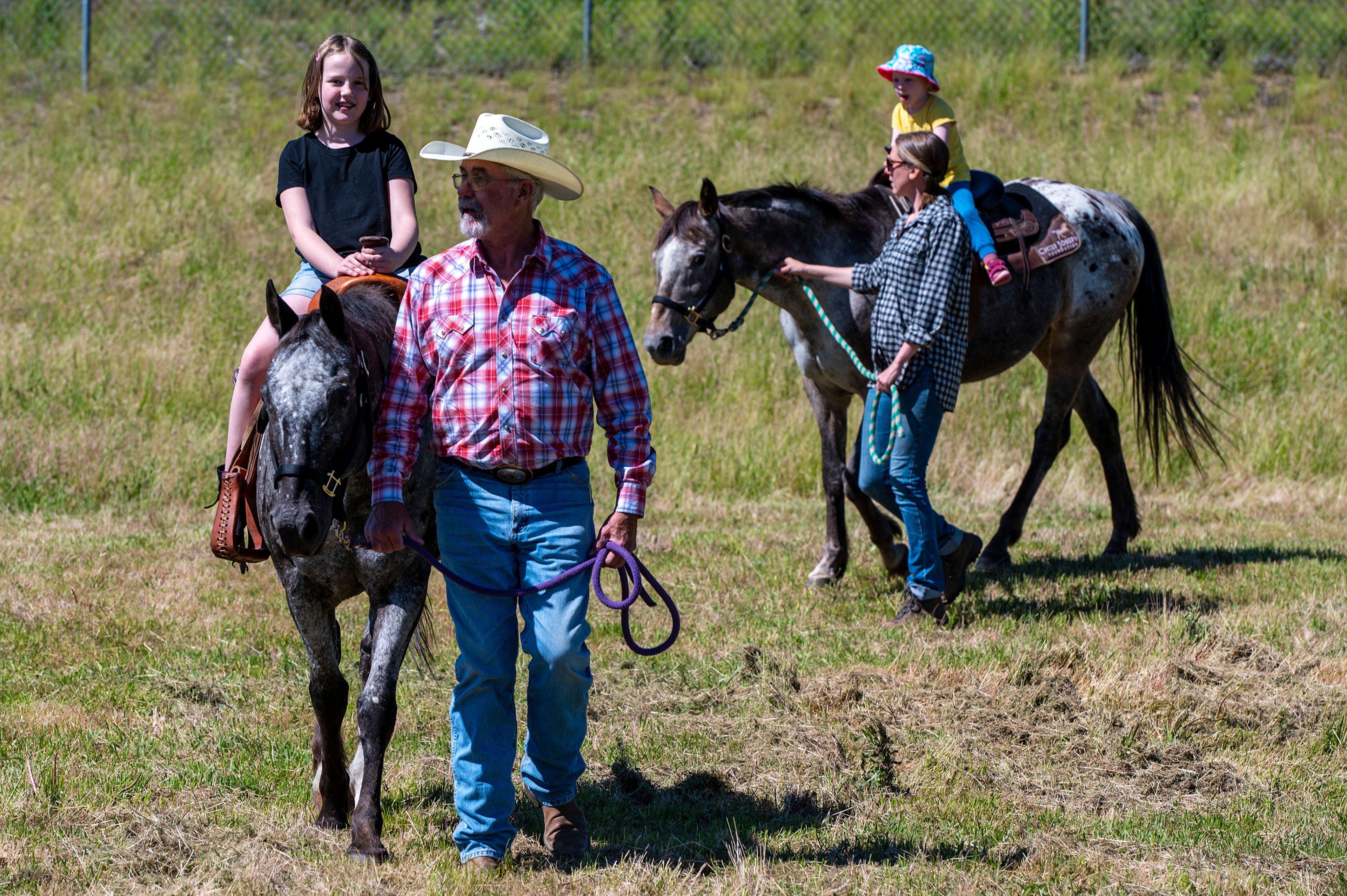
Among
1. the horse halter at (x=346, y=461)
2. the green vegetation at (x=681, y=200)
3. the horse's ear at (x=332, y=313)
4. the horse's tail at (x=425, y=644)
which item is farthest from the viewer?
the green vegetation at (x=681, y=200)

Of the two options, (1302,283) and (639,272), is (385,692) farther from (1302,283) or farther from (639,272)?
(1302,283)

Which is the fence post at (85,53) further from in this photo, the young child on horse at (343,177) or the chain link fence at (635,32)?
the young child on horse at (343,177)

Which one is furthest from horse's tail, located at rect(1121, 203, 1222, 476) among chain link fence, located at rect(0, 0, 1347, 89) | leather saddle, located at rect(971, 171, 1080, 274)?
chain link fence, located at rect(0, 0, 1347, 89)

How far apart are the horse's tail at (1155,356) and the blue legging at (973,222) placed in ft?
7.17

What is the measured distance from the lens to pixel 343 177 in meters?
4.95

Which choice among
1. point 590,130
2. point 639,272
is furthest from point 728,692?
point 590,130

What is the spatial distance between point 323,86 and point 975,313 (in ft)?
13.8

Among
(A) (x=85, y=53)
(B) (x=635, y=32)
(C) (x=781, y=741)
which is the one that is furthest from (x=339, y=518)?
(B) (x=635, y=32)

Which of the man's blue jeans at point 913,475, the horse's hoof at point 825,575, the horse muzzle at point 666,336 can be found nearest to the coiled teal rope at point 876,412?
the man's blue jeans at point 913,475

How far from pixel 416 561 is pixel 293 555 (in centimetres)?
49

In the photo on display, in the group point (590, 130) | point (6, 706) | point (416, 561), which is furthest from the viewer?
point (590, 130)

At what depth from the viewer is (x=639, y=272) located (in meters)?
13.7

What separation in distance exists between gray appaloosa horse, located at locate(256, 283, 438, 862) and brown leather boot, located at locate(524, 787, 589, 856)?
0.52 metres

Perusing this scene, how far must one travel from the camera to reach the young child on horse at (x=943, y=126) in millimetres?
7016
